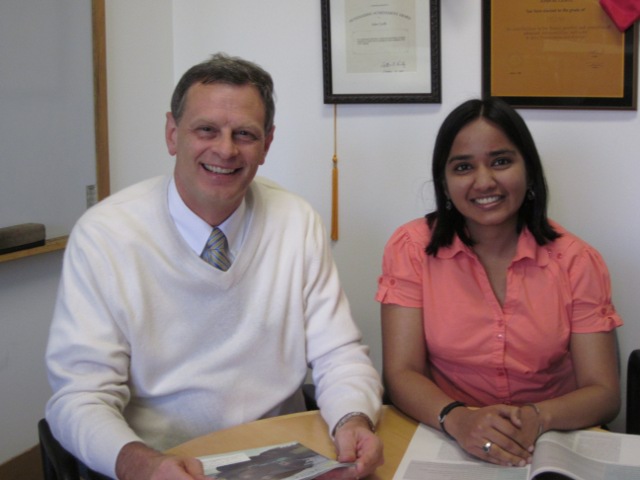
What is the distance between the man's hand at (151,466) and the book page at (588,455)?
595 mm

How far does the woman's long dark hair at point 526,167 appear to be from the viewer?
69.5 inches

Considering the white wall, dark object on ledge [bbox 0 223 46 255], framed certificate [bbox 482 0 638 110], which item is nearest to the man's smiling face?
dark object on ledge [bbox 0 223 46 255]

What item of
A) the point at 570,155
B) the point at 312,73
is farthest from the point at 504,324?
the point at 312,73

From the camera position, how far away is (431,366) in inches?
74.0

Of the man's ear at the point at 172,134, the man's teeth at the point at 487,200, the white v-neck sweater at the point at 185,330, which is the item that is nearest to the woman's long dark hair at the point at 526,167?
the man's teeth at the point at 487,200

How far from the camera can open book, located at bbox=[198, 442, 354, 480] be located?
118 cm

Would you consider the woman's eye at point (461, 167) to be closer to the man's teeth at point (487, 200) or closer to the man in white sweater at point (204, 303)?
the man's teeth at point (487, 200)

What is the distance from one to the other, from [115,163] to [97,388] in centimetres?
128

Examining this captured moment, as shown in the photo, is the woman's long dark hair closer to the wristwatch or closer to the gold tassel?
the wristwatch

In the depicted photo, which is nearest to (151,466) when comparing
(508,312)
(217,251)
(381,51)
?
(217,251)

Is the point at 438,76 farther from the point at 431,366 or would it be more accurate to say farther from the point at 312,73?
the point at 431,366

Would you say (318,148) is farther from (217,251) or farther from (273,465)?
(273,465)

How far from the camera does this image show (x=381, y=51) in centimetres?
246

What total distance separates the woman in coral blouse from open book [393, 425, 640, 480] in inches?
9.7
